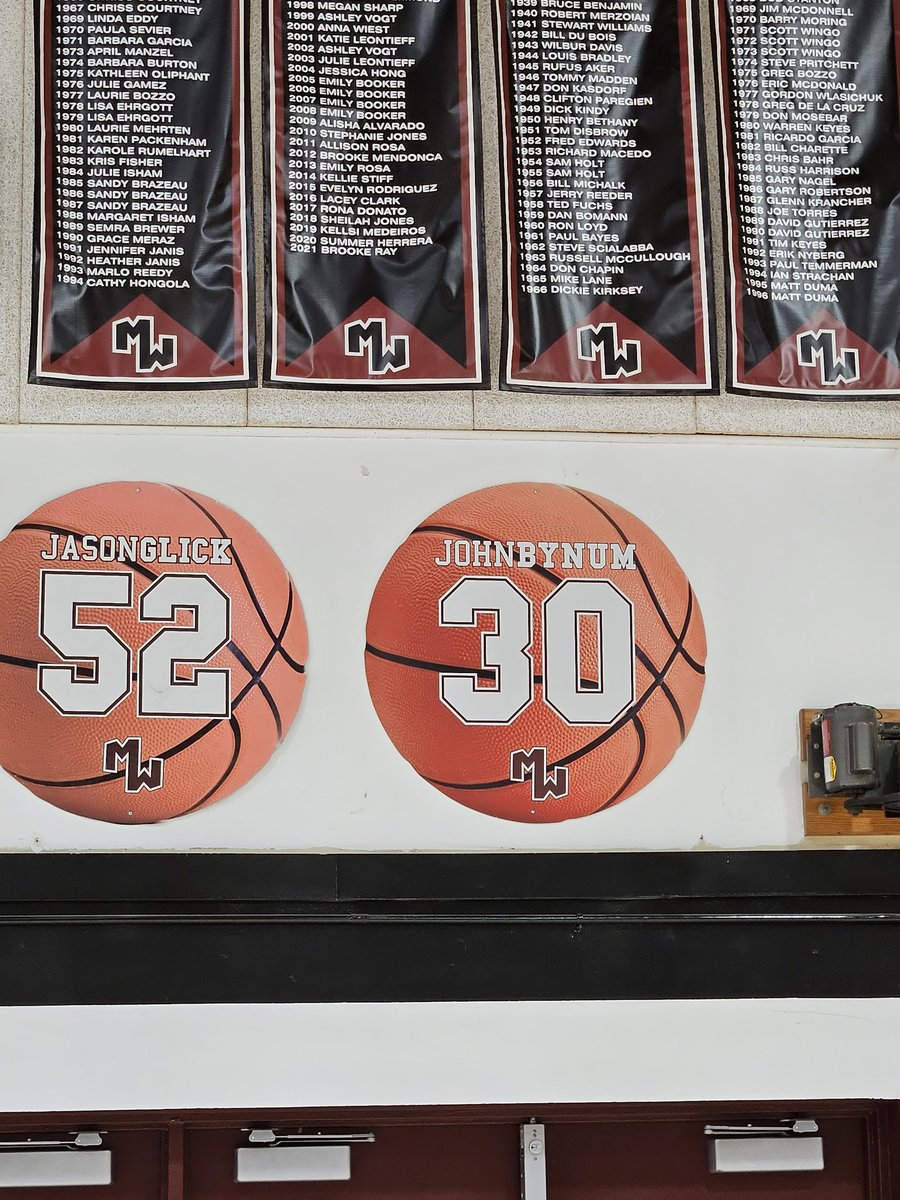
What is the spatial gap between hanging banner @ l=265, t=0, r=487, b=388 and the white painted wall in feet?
5.70

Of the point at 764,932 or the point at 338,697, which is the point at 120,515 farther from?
the point at 764,932

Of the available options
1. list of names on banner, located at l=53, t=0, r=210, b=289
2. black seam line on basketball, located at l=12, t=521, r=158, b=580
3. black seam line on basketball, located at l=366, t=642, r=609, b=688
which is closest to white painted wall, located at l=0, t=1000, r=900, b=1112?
black seam line on basketball, located at l=366, t=642, r=609, b=688

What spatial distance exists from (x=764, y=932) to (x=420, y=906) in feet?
3.09

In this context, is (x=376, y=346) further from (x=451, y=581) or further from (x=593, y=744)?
(x=593, y=744)

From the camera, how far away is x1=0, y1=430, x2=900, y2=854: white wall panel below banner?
357 cm

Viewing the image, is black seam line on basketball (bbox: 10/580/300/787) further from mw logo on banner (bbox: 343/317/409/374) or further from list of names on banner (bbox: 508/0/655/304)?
list of names on banner (bbox: 508/0/655/304)

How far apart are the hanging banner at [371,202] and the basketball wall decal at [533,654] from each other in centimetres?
48

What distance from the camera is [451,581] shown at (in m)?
3.67

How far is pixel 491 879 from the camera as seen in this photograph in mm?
3559

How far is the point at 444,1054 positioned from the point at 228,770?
3.08 feet

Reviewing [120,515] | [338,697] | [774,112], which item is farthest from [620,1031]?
[774,112]

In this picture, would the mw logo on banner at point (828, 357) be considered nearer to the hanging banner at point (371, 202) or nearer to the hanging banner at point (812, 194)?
the hanging banner at point (812, 194)

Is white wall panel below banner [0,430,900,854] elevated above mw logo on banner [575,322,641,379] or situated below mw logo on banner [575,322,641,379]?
below

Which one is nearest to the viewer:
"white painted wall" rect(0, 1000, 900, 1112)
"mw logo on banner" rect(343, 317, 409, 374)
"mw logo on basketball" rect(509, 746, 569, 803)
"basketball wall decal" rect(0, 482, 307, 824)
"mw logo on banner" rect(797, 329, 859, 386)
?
"white painted wall" rect(0, 1000, 900, 1112)
